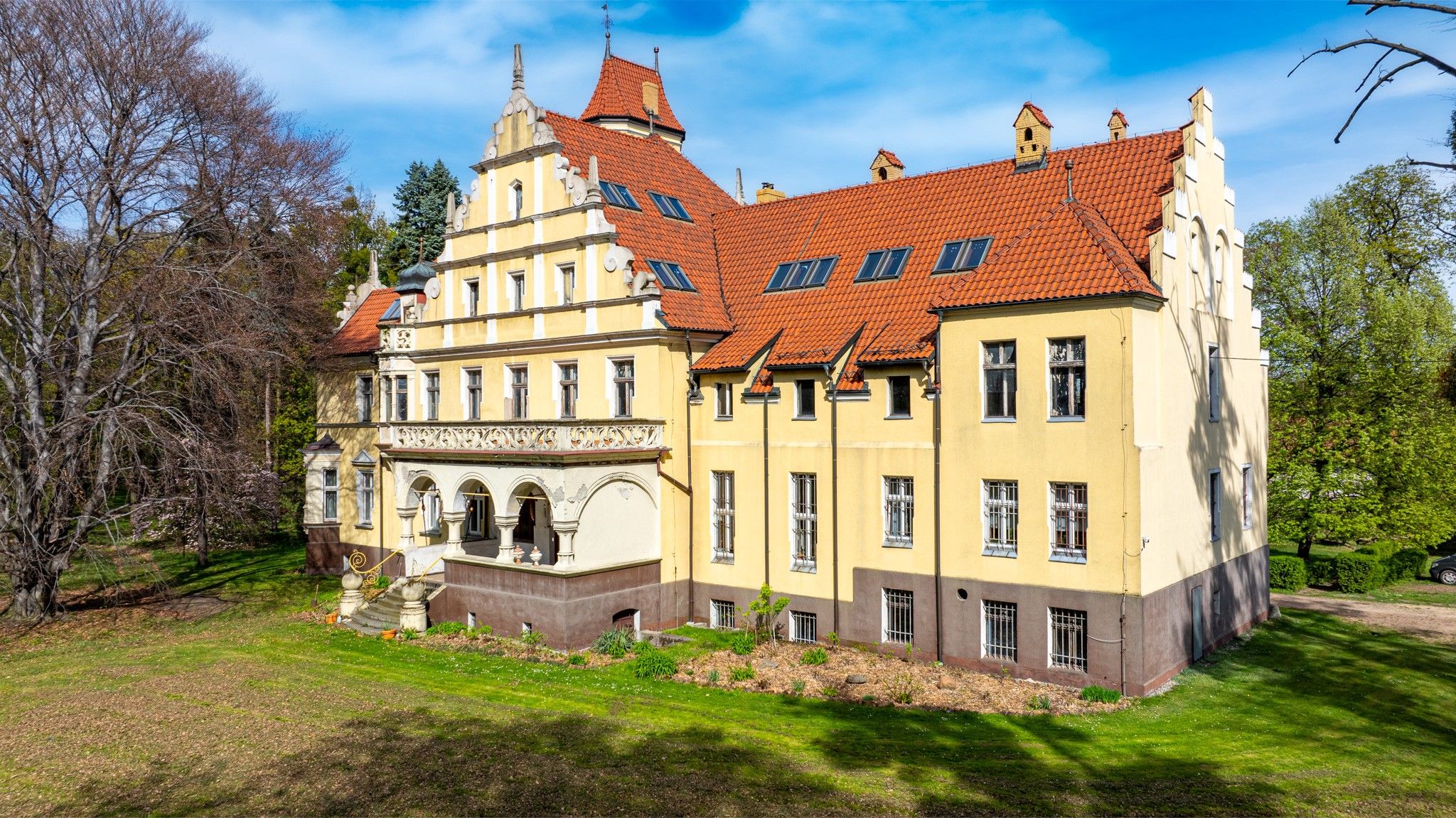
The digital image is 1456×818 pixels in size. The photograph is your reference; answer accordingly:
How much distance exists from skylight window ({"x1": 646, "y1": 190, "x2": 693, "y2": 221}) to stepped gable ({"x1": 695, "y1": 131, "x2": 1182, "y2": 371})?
1.47 meters

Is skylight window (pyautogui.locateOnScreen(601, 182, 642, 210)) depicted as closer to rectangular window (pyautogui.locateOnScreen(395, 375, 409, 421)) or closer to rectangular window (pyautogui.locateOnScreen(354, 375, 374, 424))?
rectangular window (pyautogui.locateOnScreen(395, 375, 409, 421))

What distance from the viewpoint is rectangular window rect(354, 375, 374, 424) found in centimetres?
3394

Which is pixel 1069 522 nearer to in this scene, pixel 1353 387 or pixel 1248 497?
pixel 1248 497

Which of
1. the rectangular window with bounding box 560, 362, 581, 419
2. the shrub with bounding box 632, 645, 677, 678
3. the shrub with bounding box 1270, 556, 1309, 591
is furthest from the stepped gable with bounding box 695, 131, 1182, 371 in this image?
the shrub with bounding box 1270, 556, 1309, 591

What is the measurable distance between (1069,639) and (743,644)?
Result: 24.0 ft

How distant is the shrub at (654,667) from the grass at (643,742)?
47cm

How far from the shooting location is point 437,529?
30.6m

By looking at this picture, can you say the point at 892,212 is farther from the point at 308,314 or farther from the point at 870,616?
the point at 308,314

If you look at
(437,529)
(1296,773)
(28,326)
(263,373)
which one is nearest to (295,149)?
(263,373)

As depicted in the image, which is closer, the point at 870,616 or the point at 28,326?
the point at 870,616

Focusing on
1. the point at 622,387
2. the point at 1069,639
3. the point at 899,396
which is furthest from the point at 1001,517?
the point at 622,387

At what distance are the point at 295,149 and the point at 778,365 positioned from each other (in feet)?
60.4

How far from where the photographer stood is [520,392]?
2836 centimetres

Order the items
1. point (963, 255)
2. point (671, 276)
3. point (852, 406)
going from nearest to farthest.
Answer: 1. point (852, 406)
2. point (963, 255)
3. point (671, 276)
